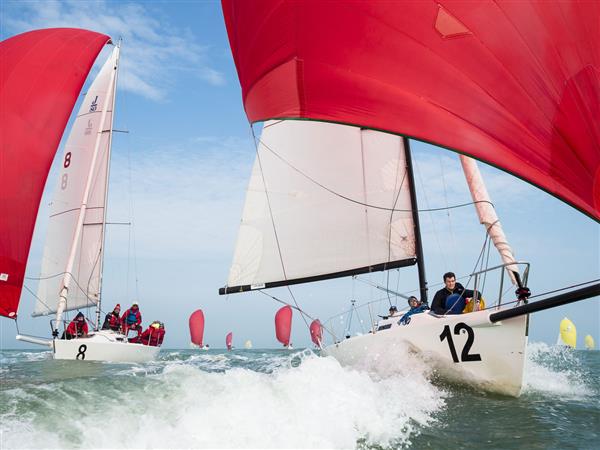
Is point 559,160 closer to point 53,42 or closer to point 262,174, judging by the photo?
point 262,174

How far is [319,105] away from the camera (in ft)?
18.5

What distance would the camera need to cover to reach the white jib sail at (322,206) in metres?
12.8

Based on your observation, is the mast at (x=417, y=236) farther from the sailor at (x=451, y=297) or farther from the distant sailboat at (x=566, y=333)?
the distant sailboat at (x=566, y=333)

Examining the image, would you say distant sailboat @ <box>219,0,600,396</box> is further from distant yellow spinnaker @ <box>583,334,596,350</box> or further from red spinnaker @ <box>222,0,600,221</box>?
distant yellow spinnaker @ <box>583,334,596,350</box>

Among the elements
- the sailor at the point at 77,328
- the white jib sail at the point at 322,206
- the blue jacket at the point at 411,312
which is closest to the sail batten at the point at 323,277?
the white jib sail at the point at 322,206

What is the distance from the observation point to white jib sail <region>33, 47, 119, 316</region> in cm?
1969

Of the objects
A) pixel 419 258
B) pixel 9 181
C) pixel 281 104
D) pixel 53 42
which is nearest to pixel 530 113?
pixel 281 104

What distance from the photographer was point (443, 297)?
9.07 metres

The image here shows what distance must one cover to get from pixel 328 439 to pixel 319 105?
136 inches

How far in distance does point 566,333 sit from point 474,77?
48.5 metres

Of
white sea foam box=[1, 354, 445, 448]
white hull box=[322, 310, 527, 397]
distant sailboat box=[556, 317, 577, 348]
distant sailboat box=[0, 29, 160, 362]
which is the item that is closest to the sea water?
white sea foam box=[1, 354, 445, 448]

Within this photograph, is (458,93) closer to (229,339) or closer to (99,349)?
(99,349)

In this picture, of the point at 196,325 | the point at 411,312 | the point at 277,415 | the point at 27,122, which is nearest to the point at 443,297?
the point at 411,312

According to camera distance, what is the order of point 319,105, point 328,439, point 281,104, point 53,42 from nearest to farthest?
point 328,439 < point 319,105 < point 281,104 < point 53,42
